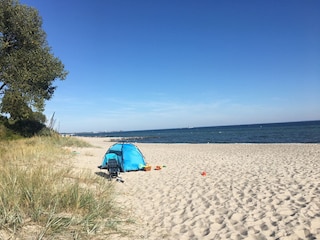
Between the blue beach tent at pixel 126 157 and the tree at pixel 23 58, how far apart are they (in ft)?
24.8

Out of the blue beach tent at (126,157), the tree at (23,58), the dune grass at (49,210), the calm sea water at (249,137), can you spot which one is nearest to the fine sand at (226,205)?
the dune grass at (49,210)

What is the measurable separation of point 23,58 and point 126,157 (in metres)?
9.32

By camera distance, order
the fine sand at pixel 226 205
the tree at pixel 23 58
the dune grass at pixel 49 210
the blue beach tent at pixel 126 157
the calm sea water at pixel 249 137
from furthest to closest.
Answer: the calm sea water at pixel 249 137 < the tree at pixel 23 58 < the blue beach tent at pixel 126 157 < the fine sand at pixel 226 205 < the dune grass at pixel 49 210

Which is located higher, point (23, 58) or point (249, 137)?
point (23, 58)

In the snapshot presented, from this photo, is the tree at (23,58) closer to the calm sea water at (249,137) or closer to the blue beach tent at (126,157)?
the blue beach tent at (126,157)

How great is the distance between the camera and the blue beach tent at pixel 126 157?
38.2 feet

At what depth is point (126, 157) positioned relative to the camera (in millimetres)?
11836

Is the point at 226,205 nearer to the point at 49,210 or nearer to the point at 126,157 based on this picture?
the point at 49,210

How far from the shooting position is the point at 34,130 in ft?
71.1

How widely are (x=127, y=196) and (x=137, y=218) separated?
6.19 feet

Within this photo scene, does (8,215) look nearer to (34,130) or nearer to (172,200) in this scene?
(172,200)

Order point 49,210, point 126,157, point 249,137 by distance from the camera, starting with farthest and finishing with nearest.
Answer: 1. point 249,137
2. point 126,157
3. point 49,210

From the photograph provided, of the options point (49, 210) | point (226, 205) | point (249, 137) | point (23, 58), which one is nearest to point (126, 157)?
point (226, 205)

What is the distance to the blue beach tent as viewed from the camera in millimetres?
11633
